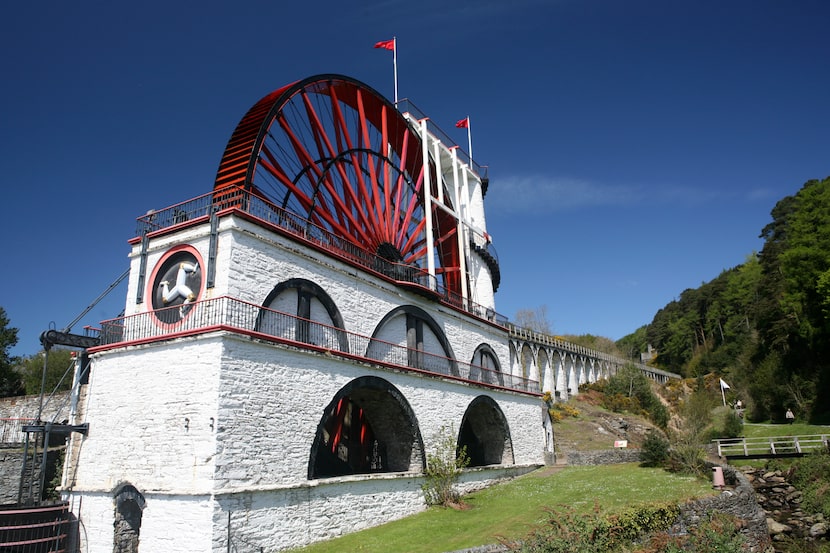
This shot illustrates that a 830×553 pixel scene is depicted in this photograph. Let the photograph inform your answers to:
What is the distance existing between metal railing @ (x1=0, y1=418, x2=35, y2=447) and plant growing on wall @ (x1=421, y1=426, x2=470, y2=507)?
11.8 m

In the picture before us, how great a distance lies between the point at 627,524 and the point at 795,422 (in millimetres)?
25630

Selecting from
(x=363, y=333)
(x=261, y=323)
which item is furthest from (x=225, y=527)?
(x=363, y=333)

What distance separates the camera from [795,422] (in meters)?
31.9

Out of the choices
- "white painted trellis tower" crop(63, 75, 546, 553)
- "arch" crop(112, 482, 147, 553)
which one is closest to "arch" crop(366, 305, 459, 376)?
"white painted trellis tower" crop(63, 75, 546, 553)

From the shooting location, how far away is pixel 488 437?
2278 cm

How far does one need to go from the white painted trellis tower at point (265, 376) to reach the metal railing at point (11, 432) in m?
5.34

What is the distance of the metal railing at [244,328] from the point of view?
40.8 ft

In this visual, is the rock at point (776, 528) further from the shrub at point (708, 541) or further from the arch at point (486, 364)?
the arch at point (486, 364)

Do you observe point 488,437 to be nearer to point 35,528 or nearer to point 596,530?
point 596,530

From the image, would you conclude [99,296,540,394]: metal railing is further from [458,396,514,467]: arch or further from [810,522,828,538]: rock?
[810,522,828,538]: rock

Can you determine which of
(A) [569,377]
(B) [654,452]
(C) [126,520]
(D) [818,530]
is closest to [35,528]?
(C) [126,520]

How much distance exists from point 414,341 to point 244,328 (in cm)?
786

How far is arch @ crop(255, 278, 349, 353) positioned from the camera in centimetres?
1377

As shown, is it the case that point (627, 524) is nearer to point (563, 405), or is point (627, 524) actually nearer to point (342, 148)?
point (342, 148)
